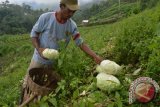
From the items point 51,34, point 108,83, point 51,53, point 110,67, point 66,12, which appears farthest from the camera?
point 51,34

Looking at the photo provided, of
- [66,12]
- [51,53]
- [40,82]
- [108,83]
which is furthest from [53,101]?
[66,12]

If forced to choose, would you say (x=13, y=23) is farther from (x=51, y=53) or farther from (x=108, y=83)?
(x=108, y=83)

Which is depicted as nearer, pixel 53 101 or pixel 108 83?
pixel 53 101

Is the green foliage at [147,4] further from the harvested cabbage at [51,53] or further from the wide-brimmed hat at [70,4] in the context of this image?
the harvested cabbage at [51,53]

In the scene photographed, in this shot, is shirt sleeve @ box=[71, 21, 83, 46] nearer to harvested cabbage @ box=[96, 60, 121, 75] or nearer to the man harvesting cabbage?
the man harvesting cabbage

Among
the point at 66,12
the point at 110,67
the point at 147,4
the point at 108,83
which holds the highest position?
the point at 66,12

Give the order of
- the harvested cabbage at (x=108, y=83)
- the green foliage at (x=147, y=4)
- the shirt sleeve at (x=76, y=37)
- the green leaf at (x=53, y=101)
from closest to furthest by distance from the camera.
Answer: the green leaf at (x=53, y=101)
the harvested cabbage at (x=108, y=83)
the shirt sleeve at (x=76, y=37)
the green foliage at (x=147, y=4)

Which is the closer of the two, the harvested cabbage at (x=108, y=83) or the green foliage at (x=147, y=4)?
the harvested cabbage at (x=108, y=83)

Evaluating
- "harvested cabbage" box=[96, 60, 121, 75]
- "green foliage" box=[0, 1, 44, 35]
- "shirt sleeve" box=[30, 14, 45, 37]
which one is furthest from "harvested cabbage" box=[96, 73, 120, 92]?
"green foliage" box=[0, 1, 44, 35]

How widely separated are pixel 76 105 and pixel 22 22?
70046 millimetres

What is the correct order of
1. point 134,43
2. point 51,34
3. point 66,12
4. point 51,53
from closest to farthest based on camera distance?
point 51,53 → point 66,12 → point 51,34 → point 134,43

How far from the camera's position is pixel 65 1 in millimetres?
4617

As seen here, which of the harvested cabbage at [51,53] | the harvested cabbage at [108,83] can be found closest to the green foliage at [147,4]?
the harvested cabbage at [51,53]

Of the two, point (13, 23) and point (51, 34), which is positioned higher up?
point (51, 34)
